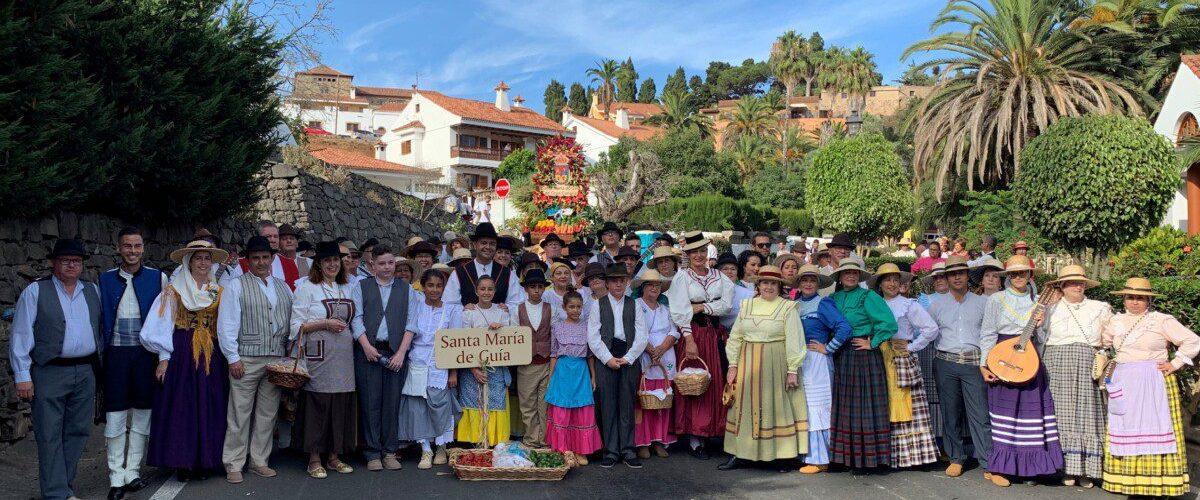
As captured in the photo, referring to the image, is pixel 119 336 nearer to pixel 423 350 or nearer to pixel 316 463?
pixel 316 463

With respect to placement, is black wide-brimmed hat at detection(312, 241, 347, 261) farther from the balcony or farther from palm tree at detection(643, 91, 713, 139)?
palm tree at detection(643, 91, 713, 139)

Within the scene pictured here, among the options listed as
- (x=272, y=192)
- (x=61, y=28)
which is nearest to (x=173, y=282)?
(x=61, y=28)

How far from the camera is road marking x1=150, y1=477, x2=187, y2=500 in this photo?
248 inches

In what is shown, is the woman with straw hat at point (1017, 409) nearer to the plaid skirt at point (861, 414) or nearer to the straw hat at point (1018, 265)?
the straw hat at point (1018, 265)

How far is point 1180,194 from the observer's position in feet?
Result: 71.7

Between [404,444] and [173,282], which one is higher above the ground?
[173,282]

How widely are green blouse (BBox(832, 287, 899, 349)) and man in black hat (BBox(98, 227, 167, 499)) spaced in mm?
5595

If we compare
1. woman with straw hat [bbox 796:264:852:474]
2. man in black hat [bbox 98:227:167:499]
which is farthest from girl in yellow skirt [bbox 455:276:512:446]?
woman with straw hat [bbox 796:264:852:474]

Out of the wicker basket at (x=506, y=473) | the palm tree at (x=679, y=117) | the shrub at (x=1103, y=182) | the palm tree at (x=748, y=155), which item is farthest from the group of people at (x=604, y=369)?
the palm tree at (x=679, y=117)

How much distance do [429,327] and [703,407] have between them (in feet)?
8.61

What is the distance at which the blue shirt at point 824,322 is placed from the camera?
24.5ft

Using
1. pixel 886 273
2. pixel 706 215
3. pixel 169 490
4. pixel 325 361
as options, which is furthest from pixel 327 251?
pixel 706 215

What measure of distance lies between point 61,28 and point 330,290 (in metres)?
3.73

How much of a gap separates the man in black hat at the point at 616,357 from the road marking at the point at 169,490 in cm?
341
